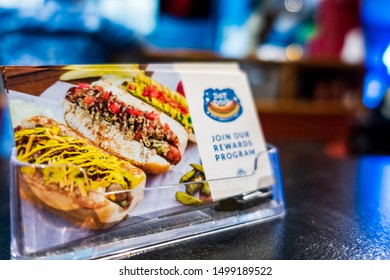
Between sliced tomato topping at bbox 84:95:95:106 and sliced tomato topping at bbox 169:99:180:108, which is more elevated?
sliced tomato topping at bbox 84:95:95:106

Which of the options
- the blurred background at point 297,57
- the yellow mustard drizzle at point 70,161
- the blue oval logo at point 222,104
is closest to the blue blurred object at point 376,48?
the blurred background at point 297,57

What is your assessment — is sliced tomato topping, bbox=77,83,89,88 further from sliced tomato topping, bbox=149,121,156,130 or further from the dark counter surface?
the dark counter surface

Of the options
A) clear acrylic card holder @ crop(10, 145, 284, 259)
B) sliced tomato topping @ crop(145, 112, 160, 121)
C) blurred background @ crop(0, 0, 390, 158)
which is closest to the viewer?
clear acrylic card holder @ crop(10, 145, 284, 259)

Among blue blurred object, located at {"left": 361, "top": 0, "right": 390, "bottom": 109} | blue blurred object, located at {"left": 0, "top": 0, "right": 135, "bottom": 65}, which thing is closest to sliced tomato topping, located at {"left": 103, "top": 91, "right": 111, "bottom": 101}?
blue blurred object, located at {"left": 0, "top": 0, "right": 135, "bottom": 65}

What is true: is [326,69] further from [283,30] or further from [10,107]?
[10,107]
